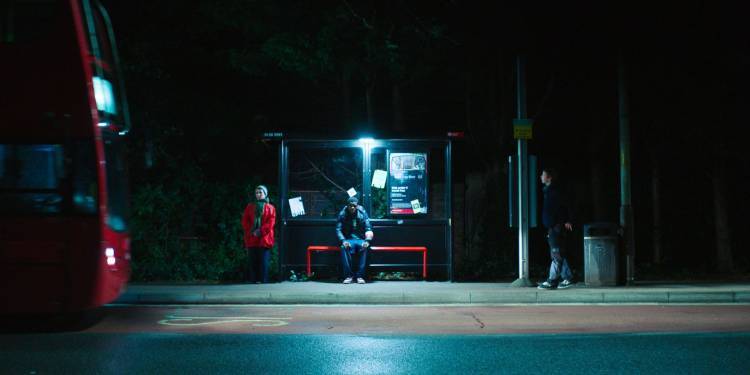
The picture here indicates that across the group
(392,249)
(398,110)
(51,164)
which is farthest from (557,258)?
(51,164)

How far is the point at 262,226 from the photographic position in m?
16.3

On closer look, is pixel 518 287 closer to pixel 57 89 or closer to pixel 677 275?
pixel 677 275

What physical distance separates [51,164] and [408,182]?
8.30 m

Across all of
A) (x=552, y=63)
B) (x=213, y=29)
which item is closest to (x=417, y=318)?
(x=552, y=63)

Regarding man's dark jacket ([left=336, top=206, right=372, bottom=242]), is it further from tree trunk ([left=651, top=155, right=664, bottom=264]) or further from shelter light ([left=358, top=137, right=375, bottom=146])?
tree trunk ([left=651, top=155, right=664, bottom=264])

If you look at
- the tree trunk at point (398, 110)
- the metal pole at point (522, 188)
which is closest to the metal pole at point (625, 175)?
the metal pole at point (522, 188)

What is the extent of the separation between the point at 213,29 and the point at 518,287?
33.4 ft

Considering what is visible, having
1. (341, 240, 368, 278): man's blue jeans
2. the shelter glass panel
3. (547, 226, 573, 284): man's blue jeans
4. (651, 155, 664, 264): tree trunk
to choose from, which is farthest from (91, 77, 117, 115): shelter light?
(651, 155, 664, 264): tree trunk

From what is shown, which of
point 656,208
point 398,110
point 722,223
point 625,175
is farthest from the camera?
point 398,110

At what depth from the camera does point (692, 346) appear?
30.7 feet

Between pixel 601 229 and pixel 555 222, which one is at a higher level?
pixel 555 222

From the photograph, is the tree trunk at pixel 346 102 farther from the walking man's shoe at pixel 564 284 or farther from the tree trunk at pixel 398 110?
the walking man's shoe at pixel 564 284

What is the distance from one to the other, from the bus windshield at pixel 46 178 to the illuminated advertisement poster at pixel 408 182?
25.8 feet

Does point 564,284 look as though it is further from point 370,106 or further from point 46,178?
point 46,178
